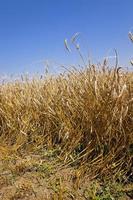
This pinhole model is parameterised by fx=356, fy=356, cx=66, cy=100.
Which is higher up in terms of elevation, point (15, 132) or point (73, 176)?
point (15, 132)

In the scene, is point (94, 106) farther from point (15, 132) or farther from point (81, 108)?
point (15, 132)

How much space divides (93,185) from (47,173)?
0.40m

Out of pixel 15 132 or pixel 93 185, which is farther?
pixel 15 132

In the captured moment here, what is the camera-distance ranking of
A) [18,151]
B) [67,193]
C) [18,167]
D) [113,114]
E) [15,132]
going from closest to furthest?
[67,193]
[113,114]
[18,167]
[18,151]
[15,132]

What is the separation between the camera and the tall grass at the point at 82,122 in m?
2.61

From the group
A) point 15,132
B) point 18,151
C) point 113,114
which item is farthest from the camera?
point 15,132

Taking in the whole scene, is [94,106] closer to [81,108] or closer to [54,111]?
[81,108]

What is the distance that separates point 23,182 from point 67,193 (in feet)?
1.25

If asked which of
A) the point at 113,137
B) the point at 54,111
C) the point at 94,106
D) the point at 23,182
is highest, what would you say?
the point at 54,111

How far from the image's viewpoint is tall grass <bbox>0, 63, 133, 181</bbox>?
261cm

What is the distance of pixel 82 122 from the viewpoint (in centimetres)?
288

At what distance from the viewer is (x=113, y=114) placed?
2609 millimetres

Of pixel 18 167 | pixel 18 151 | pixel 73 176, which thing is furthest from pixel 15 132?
pixel 73 176

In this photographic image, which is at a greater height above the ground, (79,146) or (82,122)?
(82,122)
